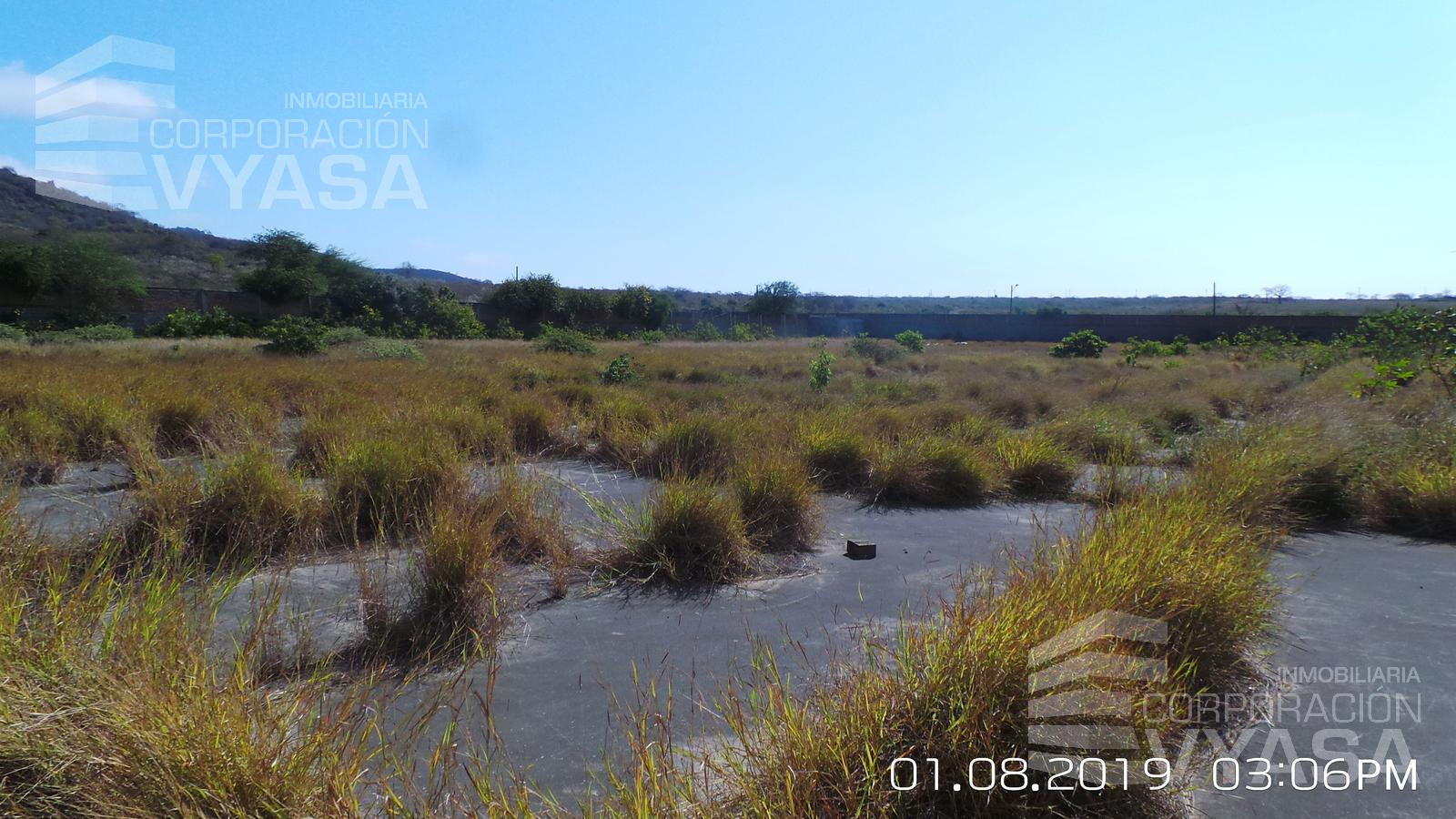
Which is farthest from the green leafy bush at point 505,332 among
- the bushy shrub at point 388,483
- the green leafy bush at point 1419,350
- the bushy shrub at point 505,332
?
the green leafy bush at point 1419,350

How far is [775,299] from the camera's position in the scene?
63312mm

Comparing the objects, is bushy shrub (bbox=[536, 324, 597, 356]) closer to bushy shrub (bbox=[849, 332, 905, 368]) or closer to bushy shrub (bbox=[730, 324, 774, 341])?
bushy shrub (bbox=[849, 332, 905, 368])

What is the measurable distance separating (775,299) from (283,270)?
115 feet

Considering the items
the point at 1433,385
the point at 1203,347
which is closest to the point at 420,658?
the point at 1433,385

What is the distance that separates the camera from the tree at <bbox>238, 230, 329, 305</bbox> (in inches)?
1543

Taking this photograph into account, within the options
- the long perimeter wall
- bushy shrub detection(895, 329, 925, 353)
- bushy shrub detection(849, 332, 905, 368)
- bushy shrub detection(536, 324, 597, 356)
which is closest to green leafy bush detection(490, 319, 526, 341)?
the long perimeter wall

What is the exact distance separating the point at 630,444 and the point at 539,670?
528 cm

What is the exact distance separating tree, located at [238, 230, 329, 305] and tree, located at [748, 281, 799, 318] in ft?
104

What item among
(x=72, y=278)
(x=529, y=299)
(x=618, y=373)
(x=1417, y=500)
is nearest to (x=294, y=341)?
(x=618, y=373)

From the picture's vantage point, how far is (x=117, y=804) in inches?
84.8

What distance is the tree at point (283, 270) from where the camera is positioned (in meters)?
39.2

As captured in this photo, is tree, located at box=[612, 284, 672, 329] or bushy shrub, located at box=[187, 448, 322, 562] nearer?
bushy shrub, located at box=[187, 448, 322, 562]

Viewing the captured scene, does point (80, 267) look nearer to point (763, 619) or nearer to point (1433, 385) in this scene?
point (763, 619)

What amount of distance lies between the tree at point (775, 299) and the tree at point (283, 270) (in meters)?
31.5
